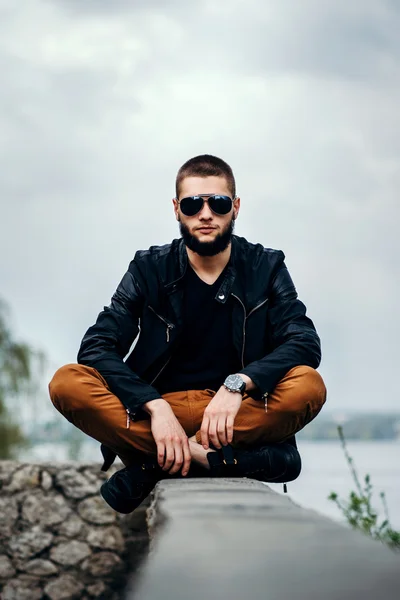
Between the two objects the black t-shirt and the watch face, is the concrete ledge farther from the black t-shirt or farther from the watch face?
the black t-shirt

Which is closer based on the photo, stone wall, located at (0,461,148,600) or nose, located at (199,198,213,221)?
nose, located at (199,198,213,221)

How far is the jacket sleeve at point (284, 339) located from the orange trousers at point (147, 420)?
6cm

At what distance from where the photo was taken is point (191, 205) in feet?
11.6

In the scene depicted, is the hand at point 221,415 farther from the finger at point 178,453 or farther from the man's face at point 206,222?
the man's face at point 206,222

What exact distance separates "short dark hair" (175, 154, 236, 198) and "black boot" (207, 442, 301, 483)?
1012 mm

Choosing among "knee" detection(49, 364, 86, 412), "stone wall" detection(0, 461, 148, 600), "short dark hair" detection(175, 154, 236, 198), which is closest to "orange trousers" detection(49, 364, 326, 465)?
"knee" detection(49, 364, 86, 412)

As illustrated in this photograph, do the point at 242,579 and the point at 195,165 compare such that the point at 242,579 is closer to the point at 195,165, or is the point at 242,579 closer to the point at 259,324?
the point at 259,324

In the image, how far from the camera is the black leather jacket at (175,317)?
3461 millimetres

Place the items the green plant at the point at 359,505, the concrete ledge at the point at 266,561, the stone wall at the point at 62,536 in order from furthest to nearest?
the stone wall at the point at 62,536 < the green plant at the point at 359,505 < the concrete ledge at the point at 266,561

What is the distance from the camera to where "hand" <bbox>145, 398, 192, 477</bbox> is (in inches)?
123

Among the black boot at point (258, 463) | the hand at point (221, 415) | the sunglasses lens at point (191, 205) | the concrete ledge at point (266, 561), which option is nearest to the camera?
the concrete ledge at point (266, 561)

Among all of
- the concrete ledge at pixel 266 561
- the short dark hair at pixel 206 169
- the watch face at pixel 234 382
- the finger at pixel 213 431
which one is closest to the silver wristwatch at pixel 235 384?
the watch face at pixel 234 382

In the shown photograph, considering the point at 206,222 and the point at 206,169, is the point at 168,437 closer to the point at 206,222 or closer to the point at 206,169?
the point at 206,222

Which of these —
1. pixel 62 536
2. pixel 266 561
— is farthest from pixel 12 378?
pixel 266 561
